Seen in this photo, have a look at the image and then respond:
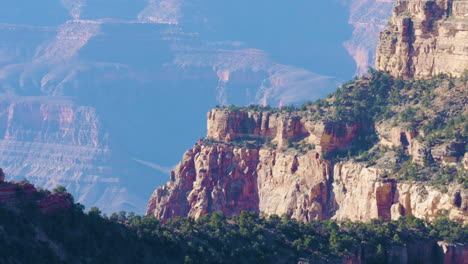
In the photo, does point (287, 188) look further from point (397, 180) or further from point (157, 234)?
point (157, 234)

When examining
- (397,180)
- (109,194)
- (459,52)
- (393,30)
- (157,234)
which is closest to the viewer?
(157,234)

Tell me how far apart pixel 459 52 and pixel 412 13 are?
620 cm

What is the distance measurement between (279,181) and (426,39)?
14305 millimetres

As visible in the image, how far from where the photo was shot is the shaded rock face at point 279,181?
3541 inches

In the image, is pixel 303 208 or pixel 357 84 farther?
pixel 357 84

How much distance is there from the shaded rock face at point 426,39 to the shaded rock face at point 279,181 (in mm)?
6743

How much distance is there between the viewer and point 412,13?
10025cm

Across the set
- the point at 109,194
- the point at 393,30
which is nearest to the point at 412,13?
the point at 393,30

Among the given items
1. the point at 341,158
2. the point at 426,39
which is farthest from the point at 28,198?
the point at 426,39

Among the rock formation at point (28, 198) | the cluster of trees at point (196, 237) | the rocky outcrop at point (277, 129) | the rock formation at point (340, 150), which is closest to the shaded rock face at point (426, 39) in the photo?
the rock formation at point (340, 150)

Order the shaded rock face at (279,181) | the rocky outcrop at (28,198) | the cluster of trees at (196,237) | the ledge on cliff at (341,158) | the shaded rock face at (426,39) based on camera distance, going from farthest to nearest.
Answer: the shaded rock face at (426,39) < the shaded rock face at (279,181) < the ledge on cliff at (341,158) < the rocky outcrop at (28,198) < the cluster of trees at (196,237)

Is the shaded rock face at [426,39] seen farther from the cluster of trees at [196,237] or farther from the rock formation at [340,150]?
the cluster of trees at [196,237]

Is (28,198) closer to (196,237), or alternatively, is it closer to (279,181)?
(196,237)

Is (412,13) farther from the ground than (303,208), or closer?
farther from the ground
